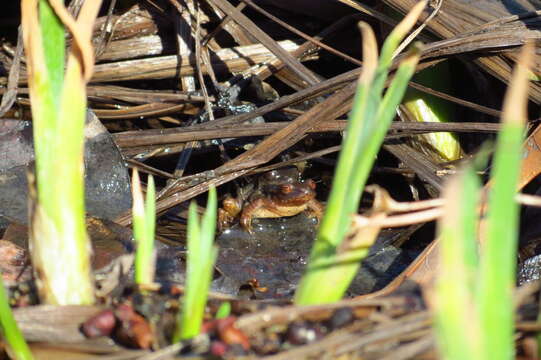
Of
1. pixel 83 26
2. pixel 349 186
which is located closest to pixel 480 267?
pixel 349 186

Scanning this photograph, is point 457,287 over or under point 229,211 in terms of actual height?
over

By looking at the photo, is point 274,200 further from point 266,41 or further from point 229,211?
point 266,41

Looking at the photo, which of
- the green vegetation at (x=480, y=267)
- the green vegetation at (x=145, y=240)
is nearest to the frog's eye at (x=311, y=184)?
the green vegetation at (x=145, y=240)

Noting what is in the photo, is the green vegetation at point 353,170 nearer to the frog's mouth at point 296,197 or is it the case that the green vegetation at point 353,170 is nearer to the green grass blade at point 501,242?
the green grass blade at point 501,242

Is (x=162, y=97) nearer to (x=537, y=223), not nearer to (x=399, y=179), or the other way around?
A: (x=399, y=179)

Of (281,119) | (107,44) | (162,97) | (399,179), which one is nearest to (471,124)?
(399,179)

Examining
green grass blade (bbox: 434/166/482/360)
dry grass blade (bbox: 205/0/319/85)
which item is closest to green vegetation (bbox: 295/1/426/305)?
green grass blade (bbox: 434/166/482/360)
